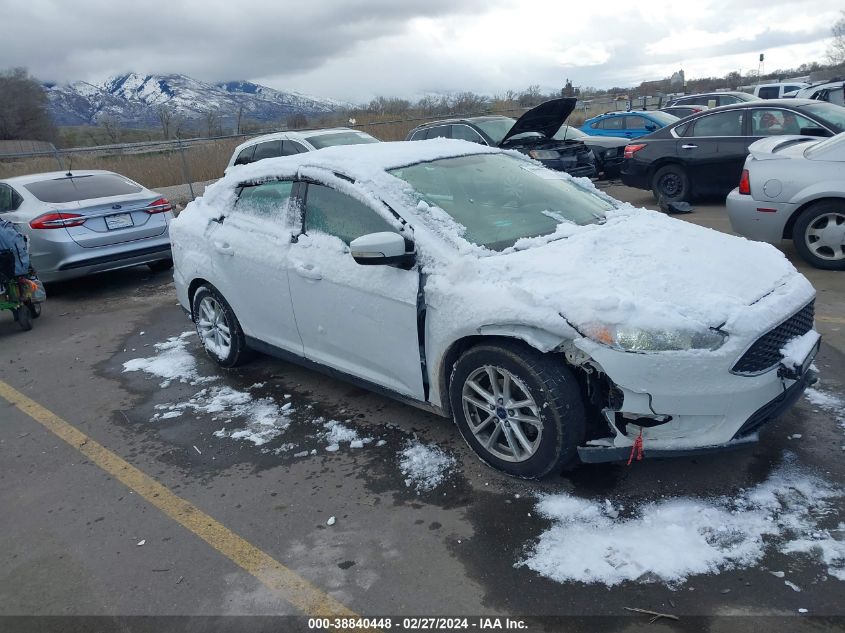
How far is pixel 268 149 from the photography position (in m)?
12.1

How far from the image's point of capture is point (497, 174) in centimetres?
432

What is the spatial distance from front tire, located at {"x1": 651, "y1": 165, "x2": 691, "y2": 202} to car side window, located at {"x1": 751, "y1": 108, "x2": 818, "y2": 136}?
1.16 metres

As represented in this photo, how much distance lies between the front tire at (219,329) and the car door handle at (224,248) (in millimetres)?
371

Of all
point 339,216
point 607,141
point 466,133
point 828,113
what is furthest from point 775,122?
point 339,216

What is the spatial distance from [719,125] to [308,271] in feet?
26.8

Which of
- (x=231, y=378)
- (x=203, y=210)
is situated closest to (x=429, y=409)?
(x=231, y=378)

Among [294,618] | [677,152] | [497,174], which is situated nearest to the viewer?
[294,618]

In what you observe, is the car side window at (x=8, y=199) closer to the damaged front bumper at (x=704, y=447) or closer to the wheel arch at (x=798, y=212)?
the damaged front bumper at (x=704, y=447)

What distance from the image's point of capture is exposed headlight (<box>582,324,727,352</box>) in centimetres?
281

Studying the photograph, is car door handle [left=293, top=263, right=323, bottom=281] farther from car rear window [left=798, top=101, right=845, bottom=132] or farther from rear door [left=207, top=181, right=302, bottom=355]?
car rear window [left=798, top=101, right=845, bottom=132]

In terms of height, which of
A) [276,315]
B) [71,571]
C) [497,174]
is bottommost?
[71,571]

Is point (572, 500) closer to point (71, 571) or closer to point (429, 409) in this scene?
point (429, 409)

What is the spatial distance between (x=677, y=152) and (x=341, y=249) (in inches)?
313

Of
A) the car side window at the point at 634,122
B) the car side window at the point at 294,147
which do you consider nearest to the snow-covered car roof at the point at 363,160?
the car side window at the point at 294,147
